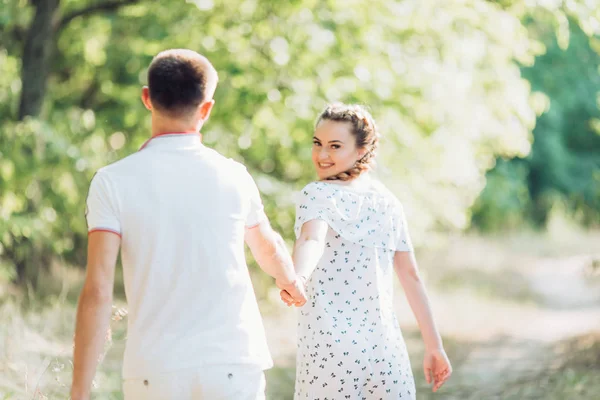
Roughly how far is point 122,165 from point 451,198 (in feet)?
28.1

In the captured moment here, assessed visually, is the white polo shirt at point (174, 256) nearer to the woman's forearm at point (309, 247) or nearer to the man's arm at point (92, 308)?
the man's arm at point (92, 308)

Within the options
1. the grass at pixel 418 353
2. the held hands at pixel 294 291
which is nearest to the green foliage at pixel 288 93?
the grass at pixel 418 353

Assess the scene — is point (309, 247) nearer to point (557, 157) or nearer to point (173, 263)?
point (173, 263)

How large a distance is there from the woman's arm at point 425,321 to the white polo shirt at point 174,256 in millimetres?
1170

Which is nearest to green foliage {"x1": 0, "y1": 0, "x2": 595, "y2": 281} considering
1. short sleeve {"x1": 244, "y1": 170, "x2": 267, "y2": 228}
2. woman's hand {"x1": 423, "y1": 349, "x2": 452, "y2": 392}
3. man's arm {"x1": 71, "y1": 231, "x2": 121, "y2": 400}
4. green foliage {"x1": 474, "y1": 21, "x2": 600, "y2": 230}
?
woman's hand {"x1": 423, "y1": 349, "x2": 452, "y2": 392}

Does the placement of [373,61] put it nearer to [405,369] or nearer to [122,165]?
[405,369]

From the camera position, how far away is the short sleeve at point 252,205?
2799 mm

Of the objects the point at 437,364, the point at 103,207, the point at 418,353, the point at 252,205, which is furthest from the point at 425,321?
the point at 418,353

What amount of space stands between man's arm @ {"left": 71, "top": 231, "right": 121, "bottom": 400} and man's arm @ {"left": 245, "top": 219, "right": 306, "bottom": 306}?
52cm

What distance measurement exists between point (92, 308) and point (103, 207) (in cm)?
29

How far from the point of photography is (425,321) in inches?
145

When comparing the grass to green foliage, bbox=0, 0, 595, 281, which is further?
green foliage, bbox=0, 0, 595, 281

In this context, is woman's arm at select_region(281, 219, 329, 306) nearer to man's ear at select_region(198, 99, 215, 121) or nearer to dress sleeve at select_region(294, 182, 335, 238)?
dress sleeve at select_region(294, 182, 335, 238)

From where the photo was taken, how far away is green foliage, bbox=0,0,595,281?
28.7 ft
